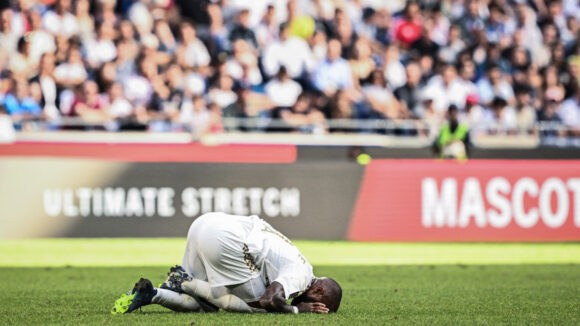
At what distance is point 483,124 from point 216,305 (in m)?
12.0

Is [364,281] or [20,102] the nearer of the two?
[364,281]

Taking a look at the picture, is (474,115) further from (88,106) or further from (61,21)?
(61,21)

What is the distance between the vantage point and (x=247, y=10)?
1998cm

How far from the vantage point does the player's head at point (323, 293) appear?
795 cm

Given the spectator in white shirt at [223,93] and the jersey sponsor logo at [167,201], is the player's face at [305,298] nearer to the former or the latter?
the jersey sponsor logo at [167,201]

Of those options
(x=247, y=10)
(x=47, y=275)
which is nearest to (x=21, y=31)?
(x=247, y=10)

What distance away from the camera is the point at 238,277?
787 centimetres

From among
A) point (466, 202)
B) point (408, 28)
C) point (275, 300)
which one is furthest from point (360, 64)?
point (275, 300)

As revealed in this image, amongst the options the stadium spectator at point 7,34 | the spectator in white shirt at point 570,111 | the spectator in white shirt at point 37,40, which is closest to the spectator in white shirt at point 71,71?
the spectator in white shirt at point 37,40

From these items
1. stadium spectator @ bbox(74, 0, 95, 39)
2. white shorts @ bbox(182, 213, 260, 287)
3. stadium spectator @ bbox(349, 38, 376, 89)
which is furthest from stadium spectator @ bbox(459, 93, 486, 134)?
white shorts @ bbox(182, 213, 260, 287)

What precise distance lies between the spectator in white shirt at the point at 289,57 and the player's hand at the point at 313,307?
39.9 feet

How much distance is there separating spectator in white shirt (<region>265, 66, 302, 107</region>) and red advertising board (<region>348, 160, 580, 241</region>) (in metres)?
2.25

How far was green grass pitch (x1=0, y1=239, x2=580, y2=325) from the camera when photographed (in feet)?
26.0

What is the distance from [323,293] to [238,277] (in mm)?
596
